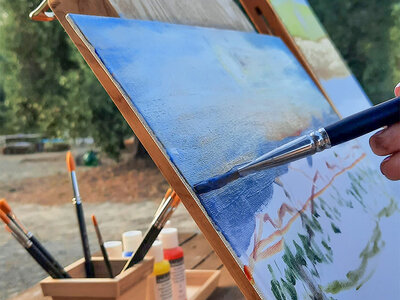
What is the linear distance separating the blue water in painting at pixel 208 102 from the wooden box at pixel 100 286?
9.6 inches

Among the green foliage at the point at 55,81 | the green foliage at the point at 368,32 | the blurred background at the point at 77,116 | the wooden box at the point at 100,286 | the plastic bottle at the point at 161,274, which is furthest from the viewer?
Result: the green foliage at the point at 55,81

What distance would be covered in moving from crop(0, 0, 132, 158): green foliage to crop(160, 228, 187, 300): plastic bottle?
13.3 ft

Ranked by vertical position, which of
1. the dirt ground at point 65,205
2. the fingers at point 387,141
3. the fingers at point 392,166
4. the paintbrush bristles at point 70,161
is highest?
the paintbrush bristles at point 70,161

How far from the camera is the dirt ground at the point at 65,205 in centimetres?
325

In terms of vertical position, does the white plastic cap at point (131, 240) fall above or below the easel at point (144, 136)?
below

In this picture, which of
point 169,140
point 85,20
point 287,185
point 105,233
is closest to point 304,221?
point 287,185

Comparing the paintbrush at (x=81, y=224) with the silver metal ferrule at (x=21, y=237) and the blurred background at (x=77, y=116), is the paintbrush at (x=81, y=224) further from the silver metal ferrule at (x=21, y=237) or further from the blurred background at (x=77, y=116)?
the blurred background at (x=77, y=116)

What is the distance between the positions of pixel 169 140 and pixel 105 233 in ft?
10.7

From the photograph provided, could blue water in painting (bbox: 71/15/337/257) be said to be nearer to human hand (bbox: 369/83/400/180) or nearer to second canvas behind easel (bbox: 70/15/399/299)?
second canvas behind easel (bbox: 70/15/399/299)

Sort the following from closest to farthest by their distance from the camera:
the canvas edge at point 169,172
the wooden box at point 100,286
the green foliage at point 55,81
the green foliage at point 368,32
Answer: the canvas edge at point 169,172
the wooden box at point 100,286
the green foliage at point 368,32
the green foliage at point 55,81

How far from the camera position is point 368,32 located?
13.4 feet

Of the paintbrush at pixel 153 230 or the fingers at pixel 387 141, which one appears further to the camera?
the paintbrush at pixel 153 230

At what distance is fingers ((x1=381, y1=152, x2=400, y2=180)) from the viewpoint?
1.56 ft

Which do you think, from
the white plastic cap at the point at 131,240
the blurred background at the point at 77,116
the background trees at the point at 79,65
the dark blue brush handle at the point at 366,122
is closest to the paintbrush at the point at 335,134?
the dark blue brush handle at the point at 366,122
